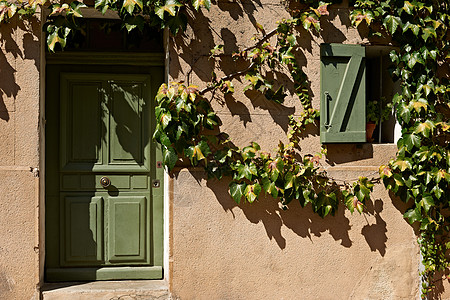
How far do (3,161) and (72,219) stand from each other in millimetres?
797

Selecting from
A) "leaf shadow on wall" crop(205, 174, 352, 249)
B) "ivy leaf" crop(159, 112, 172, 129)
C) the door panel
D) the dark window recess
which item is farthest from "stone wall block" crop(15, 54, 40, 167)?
the dark window recess

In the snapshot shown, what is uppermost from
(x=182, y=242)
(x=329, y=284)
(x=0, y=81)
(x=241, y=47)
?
(x=241, y=47)

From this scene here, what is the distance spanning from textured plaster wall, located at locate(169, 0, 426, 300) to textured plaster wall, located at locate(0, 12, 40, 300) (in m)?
1.12

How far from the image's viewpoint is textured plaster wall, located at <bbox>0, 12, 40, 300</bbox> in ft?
13.4

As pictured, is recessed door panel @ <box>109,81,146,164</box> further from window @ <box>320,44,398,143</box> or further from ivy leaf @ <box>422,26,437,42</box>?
ivy leaf @ <box>422,26,437,42</box>

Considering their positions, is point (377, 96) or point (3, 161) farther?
point (377, 96)

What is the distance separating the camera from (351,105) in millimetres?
4492

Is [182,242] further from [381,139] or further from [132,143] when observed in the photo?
[381,139]

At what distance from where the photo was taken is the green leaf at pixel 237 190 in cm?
422

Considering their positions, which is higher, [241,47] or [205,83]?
[241,47]

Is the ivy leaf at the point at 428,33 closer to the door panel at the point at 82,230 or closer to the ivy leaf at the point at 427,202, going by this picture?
the ivy leaf at the point at 427,202

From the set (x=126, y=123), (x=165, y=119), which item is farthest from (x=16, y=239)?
(x=165, y=119)

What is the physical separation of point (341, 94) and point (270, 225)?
130 centimetres

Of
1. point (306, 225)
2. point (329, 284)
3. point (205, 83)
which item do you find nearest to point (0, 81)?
point (205, 83)
